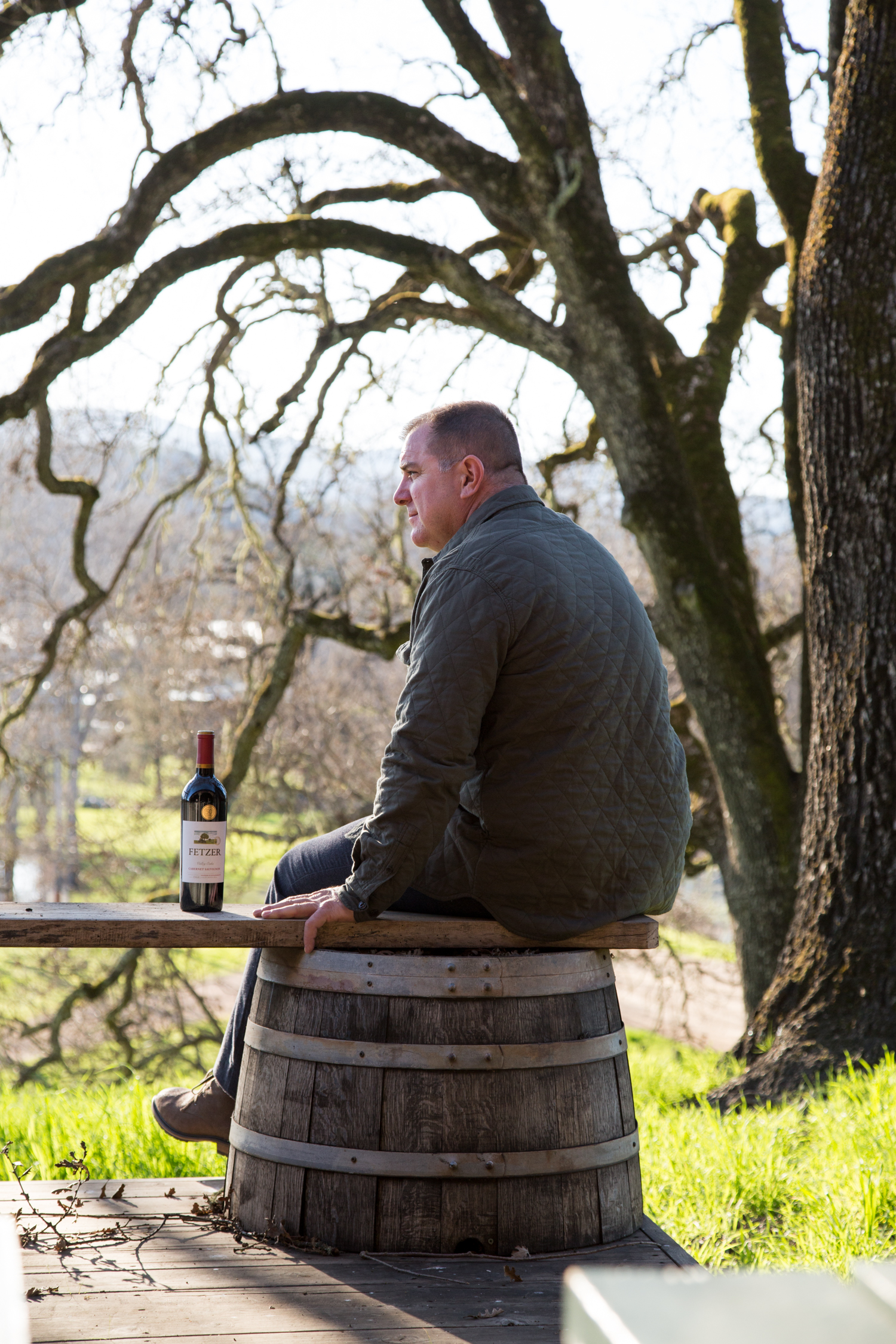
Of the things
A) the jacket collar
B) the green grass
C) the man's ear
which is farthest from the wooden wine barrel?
the green grass

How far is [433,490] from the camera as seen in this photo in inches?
109

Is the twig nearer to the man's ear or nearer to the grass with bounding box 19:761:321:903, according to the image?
the man's ear

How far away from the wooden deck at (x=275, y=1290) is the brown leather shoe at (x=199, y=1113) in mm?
275

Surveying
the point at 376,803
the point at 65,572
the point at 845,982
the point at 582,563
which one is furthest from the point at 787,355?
the point at 65,572

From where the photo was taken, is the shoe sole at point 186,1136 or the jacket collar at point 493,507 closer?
the jacket collar at point 493,507

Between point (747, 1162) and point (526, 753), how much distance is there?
5.90ft

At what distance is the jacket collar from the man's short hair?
0.29ft

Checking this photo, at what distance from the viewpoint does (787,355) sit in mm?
6344

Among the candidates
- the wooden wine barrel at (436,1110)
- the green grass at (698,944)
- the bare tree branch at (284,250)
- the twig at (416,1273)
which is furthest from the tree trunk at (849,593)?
the green grass at (698,944)

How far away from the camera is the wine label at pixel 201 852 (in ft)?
8.46

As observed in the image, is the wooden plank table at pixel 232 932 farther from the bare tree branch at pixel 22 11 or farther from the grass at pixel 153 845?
the grass at pixel 153 845

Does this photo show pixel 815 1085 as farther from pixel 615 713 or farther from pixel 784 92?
pixel 784 92

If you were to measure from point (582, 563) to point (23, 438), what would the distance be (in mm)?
6034

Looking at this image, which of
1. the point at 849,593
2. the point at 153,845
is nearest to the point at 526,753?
the point at 849,593
